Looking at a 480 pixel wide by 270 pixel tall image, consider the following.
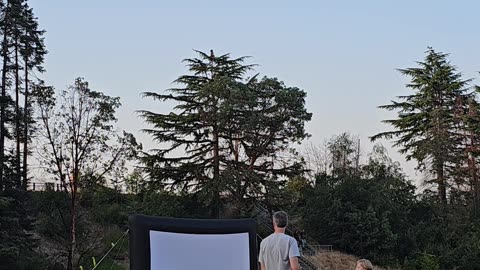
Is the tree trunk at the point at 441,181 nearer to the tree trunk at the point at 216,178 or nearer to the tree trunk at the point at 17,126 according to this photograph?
the tree trunk at the point at 216,178

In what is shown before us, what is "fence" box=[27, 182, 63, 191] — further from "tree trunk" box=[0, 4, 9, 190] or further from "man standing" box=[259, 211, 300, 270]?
"man standing" box=[259, 211, 300, 270]

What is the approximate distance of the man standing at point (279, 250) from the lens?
4496 mm

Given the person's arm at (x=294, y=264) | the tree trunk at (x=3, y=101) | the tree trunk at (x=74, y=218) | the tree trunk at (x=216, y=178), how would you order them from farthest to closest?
the tree trunk at (x=216, y=178) → the tree trunk at (x=3, y=101) → the tree trunk at (x=74, y=218) → the person's arm at (x=294, y=264)

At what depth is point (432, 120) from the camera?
102 ft

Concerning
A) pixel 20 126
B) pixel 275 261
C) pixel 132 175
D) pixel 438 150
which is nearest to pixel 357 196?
pixel 438 150

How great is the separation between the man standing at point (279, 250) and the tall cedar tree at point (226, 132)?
20378 millimetres

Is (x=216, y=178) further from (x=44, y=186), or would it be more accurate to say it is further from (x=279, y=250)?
(x=279, y=250)

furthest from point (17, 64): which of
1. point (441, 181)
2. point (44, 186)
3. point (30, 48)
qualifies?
point (441, 181)

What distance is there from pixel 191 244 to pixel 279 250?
2744 mm

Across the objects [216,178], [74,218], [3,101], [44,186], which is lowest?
[74,218]

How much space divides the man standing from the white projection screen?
251cm

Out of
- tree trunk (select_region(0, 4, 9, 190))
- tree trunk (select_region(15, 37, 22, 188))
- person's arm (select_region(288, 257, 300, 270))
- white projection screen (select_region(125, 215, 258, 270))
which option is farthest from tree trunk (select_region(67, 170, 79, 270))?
white projection screen (select_region(125, 215, 258, 270))

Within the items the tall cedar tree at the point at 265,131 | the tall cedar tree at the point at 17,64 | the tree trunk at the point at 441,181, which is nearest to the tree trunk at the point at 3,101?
the tall cedar tree at the point at 17,64

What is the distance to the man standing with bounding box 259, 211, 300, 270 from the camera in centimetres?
450
